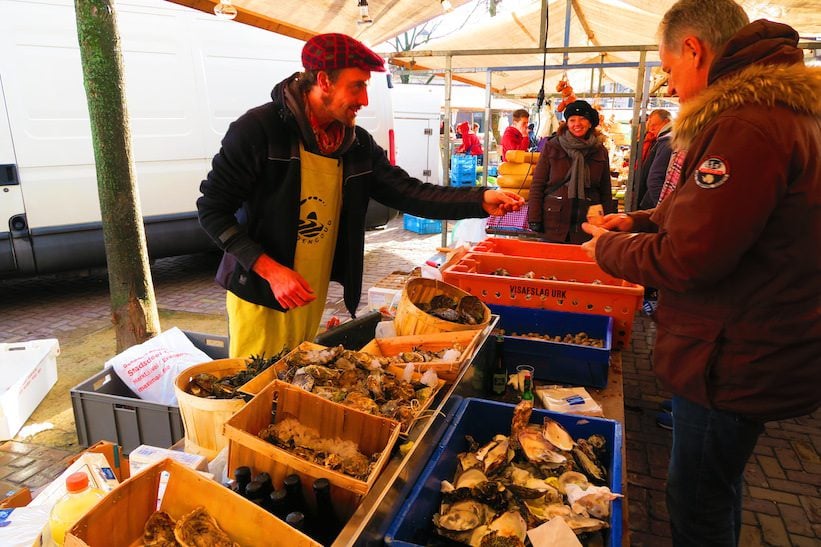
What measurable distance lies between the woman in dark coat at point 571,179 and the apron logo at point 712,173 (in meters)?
3.57

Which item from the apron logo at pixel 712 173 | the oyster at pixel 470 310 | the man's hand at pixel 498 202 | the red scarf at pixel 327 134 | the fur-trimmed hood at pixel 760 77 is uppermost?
the fur-trimmed hood at pixel 760 77

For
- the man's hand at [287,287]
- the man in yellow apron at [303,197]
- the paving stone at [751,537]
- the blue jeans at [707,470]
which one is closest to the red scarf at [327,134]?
the man in yellow apron at [303,197]

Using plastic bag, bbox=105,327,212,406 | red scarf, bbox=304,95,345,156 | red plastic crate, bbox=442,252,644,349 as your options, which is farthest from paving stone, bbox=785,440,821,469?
plastic bag, bbox=105,327,212,406

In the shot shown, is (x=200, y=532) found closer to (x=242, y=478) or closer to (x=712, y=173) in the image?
(x=242, y=478)

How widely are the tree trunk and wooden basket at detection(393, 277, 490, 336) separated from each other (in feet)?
8.39

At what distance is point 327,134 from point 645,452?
9.16 ft

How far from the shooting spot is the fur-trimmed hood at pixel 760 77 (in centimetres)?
142

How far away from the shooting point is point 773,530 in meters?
2.78

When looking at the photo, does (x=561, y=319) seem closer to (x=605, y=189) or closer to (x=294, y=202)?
(x=294, y=202)

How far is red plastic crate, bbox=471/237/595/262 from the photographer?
3943 millimetres

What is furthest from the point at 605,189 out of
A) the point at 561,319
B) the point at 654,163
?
the point at 561,319

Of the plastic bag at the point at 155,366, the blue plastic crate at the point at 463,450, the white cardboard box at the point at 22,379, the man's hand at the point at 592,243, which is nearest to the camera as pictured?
the blue plastic crate at the point at 463,450

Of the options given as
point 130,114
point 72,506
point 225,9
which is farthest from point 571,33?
point 72,506

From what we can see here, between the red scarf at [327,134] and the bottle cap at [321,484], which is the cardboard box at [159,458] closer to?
the bottle cap at [321,484]
